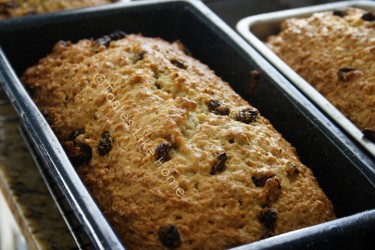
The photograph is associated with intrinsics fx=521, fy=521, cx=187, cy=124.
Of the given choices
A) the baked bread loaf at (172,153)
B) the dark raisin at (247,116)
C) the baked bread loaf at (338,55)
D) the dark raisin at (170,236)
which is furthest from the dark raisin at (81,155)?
the baked bread loaf at (338,55)

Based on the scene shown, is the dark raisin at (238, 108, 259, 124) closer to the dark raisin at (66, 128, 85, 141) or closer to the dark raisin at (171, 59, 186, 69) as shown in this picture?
the dark raisin at (171, 59, 186, 69)

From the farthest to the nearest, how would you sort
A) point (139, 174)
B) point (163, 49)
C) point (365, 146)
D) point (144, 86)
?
point (163, 49)
point (144, 86)
point (365, 146)
point (139, 174)

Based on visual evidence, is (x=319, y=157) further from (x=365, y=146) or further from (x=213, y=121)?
(x=213, y=121)

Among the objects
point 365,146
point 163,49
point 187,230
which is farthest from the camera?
point 163,49

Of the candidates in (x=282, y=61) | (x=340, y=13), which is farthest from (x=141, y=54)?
(x=340, y=13)

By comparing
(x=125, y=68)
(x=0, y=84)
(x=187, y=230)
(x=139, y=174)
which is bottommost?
(x=187, y=230)

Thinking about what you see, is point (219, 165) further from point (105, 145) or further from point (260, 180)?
point (105, 145)

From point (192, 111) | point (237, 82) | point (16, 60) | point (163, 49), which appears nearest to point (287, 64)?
point (237, 82)

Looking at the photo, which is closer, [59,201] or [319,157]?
[319,157]
